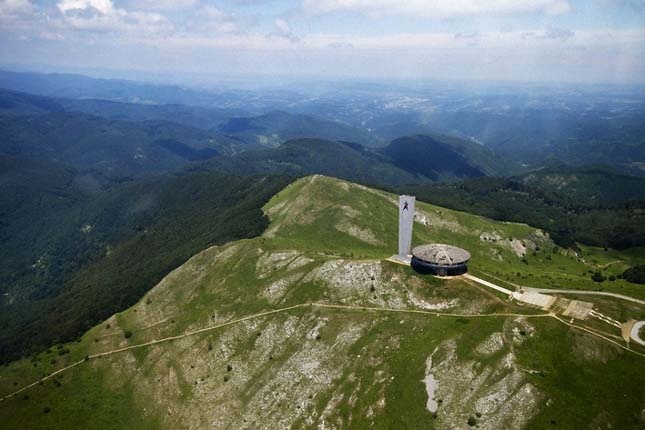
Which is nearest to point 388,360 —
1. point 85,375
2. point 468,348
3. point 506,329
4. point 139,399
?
point 468,348

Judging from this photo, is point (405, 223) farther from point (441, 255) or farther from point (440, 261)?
point (440, 261)

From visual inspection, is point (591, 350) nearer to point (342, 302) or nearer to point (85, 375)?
point (342, 302)

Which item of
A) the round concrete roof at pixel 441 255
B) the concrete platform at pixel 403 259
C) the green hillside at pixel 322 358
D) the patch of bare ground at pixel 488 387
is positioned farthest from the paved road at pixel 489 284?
the concrete platform at pixel 403 259

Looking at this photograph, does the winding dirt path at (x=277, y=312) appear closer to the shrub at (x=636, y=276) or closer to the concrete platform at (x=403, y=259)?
the concrete platform at (x=403, y=259)

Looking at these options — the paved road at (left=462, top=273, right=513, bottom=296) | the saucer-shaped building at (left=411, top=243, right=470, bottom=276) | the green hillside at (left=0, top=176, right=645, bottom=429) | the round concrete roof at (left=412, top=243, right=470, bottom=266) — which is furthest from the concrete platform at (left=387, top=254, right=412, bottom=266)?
the paved road at (left=462, top=273, right=513, bottom=296)

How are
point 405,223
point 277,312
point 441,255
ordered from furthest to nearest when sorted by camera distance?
point 405,223 < point 277,312 < point 441,255

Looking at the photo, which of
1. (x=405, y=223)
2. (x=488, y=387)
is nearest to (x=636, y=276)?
(x=405, y=223)

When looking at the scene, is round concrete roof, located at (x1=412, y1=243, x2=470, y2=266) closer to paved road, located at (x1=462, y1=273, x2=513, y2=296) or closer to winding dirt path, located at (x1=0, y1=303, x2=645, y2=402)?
paved road, located at (x1=462, y1=273, x2=513, y2=296)
